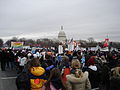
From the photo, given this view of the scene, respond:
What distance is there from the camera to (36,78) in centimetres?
400

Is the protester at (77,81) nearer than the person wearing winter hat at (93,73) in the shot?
Yes

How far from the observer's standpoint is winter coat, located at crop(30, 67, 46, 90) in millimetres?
3957

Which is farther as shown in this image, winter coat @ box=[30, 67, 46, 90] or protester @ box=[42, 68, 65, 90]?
winter coat @ box=[30, 67, 46, 90]

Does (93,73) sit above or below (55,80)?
below

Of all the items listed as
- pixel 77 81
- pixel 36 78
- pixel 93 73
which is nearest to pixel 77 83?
pixel 77 81

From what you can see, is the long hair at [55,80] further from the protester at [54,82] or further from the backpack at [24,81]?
the backpack at [24,81]

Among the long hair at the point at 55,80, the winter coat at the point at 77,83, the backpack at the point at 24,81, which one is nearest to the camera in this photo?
the winter coat at the point at 77,83

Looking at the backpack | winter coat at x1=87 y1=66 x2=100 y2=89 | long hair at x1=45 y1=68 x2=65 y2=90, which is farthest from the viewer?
winter coat at x1=87 y1=66 x2=100 y2=89

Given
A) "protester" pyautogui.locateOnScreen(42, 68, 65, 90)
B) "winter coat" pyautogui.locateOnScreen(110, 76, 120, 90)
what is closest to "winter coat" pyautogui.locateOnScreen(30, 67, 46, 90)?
"protester" pyautogui.locateOnScreen(42, 68, 65, 90)

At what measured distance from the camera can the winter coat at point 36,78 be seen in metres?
3.96

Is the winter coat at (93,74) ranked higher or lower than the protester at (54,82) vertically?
lower

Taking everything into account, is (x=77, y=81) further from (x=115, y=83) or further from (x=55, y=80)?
(x=115, y=83)

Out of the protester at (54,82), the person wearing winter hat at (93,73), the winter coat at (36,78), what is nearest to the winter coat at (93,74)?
the person wearing winter hat at (93,73)

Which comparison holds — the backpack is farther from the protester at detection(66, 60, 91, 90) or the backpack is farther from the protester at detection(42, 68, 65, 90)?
the protester at detection(66, 60, 91, 90)
